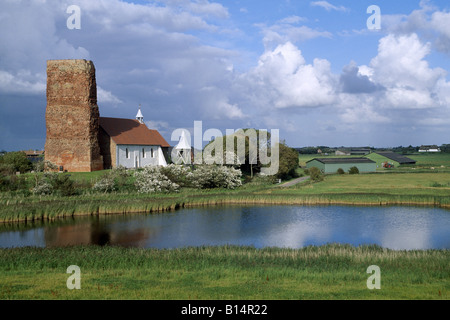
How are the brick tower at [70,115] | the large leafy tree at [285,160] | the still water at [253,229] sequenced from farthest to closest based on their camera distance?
the large leafy tree at [285,160]
the brick tower at [70,115]
the still water at [253,229]

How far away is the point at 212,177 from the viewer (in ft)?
140

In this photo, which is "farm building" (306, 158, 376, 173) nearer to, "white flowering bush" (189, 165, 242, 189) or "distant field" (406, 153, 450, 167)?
"distant field" (406, 153, 450, 167)

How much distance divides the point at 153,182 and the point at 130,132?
1905cm

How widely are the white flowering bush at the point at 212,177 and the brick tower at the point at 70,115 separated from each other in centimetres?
1245

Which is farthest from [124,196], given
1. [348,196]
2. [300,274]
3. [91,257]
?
[300,274]

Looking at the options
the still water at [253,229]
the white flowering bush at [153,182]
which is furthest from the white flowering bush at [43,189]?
the still water at [253,229]

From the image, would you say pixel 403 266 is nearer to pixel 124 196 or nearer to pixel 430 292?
pixel 430 292

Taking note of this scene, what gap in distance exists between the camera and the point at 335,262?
42.5 ft

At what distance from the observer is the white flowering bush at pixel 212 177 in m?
42.2

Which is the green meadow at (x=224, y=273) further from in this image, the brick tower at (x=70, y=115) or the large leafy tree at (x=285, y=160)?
the large leafy tree at (x=285, y=160)

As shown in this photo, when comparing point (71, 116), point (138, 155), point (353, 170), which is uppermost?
point (71, 116)

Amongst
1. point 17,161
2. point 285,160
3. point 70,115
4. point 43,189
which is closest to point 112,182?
point 43,189

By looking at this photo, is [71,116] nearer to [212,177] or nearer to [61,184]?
[61,184]

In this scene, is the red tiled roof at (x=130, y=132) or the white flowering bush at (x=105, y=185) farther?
the red tiled roof at (x=130, y=132)
